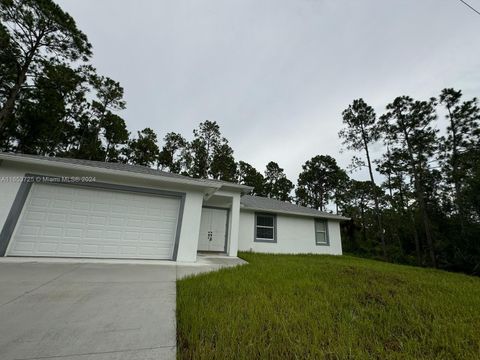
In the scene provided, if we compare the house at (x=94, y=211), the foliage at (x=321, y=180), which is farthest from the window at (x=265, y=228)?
the foliage at (x=321, y=180)

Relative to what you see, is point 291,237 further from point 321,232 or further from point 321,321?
point 321,321

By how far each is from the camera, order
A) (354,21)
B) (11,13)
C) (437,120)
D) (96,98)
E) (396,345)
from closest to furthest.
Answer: (396,345), (354,21), (11,13), (437,120), (96,98)

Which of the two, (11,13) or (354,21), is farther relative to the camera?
(11,13)

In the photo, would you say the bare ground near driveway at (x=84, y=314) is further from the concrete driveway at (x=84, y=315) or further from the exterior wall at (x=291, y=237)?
the exterior wall at (x=291, y=237)

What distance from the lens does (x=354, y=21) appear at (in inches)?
291

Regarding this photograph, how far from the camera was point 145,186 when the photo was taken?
20.4 ft

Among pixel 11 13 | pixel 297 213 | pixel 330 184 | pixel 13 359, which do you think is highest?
pixel 11 13

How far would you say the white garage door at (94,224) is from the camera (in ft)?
17.1

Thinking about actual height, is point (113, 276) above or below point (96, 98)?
below

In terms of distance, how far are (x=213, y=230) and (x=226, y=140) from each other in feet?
46.8

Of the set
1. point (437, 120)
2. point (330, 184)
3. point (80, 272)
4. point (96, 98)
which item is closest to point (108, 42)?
point (96, 98)

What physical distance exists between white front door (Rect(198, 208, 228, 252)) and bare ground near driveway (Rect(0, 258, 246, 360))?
4.89 meters

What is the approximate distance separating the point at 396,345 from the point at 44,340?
11.2ft

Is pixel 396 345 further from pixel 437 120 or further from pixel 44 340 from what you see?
pixel 437 120
